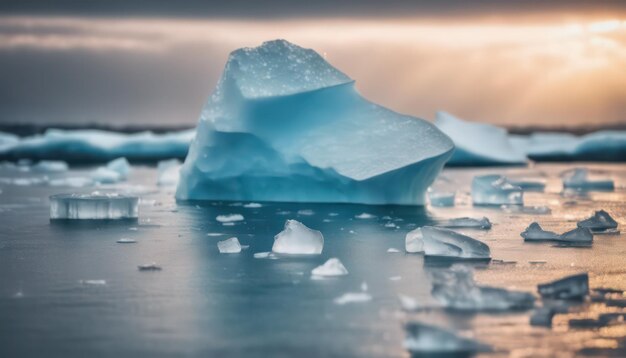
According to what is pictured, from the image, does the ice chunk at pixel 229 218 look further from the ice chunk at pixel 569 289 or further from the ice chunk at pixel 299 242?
the ice chunk at pixel 569 289

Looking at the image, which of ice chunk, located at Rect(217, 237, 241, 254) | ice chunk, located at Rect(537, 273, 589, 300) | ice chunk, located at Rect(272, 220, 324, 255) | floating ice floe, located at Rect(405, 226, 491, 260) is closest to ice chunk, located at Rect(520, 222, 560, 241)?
floating ice floe, located at Rect(405, 226, 491, 260)

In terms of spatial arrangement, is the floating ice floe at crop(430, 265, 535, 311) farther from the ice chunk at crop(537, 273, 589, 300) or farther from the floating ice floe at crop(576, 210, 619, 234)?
the floating ice floe at crop(576, 210, 619, 234)

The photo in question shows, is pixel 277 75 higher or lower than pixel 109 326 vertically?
higher

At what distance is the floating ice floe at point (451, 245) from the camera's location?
749cm

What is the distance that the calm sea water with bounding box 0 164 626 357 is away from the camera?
4.62m

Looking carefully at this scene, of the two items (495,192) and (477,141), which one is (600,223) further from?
(477,141)

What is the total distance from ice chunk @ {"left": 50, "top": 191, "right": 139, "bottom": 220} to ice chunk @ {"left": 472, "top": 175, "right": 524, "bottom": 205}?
4.90m

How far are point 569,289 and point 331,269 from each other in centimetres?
160

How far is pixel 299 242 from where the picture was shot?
7.82 meters

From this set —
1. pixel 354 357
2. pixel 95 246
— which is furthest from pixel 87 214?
pixel 354 357

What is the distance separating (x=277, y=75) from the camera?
11.9 meters

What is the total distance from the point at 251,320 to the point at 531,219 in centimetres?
647

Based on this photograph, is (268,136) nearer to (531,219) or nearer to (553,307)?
(531,219)

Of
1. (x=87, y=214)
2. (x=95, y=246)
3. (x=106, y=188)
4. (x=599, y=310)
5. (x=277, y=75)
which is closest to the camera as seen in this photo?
(x=599, y=310)
